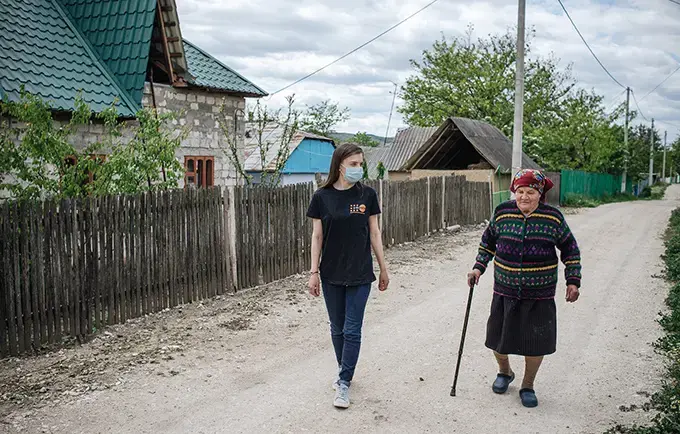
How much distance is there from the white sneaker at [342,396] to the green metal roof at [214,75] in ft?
28.8

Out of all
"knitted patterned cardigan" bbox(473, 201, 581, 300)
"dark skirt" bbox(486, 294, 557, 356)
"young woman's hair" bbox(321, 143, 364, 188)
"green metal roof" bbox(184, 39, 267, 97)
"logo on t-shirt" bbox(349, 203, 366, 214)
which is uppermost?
"green metal roof" bbox(184, 39, 267, 97)

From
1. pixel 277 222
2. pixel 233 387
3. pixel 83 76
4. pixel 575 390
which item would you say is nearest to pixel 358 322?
pixel 233 387

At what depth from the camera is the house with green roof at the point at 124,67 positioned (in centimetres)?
973

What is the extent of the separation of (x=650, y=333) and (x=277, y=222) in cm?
508

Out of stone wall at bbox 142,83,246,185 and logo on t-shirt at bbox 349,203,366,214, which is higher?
stone wall at bbox 142,83,246,185

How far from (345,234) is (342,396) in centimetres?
119

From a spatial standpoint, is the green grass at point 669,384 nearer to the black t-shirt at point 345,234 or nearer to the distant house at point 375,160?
the black t-shirt at point 345,234

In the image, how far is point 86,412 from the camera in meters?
4.58

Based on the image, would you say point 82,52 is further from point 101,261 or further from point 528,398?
point 528,398

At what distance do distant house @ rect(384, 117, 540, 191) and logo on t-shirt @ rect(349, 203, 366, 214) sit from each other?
17451mm

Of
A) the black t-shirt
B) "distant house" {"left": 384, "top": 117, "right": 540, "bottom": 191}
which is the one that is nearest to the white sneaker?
the black t-shirt

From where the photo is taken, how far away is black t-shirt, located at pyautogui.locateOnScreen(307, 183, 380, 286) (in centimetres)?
471

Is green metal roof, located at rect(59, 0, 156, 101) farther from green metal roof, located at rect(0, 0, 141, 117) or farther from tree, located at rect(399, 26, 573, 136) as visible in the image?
tree, located at rect(399, 26, 573, 136)

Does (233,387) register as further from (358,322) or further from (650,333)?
(650,333)
